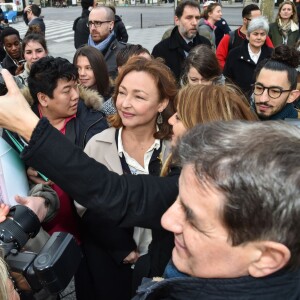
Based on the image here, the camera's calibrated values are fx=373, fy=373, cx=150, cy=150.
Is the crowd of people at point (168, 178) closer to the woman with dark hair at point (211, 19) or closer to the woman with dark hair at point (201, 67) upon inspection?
the woman with dark hair at point (201, 67)

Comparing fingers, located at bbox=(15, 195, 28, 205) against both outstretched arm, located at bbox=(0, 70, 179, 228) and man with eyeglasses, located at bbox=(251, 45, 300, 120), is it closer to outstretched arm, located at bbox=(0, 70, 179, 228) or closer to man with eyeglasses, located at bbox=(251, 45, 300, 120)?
outstretched arm, located at bbox=(0, 70, 179, 228)

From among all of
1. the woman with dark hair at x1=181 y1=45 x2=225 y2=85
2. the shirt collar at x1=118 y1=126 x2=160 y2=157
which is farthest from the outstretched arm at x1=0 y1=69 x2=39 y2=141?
the woman with dark hair at x1=181 y1=45 x2=225 y2=85

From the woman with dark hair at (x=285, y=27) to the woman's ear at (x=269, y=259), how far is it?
522 cm

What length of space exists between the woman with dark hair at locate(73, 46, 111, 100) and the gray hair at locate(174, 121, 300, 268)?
8.88 ft

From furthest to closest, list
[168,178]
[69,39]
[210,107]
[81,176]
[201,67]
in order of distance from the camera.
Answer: [69,39], [201,67], [210,107], [168,178], [81,176]

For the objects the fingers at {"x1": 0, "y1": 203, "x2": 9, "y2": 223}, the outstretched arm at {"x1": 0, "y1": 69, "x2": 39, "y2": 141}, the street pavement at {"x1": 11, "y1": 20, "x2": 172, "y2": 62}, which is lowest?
the street pavement at {"x1": 11, "y1": 20, "x2": 172, "y2": 62}

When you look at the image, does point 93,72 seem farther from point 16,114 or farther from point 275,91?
point 16,114

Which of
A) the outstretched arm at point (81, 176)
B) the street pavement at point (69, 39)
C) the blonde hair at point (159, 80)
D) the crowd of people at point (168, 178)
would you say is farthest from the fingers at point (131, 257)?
the street pavement at point (69, 39)

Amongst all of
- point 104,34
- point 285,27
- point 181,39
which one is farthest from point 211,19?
point 104,34

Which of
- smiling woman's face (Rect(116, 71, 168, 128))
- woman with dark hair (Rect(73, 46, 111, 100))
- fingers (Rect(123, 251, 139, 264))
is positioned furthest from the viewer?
woman with dark hair (Rect(73, 46, 111, 100))

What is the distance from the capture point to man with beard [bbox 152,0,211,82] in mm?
4312

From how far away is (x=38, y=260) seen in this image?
1160 mm

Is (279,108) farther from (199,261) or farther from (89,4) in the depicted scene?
(89,4)

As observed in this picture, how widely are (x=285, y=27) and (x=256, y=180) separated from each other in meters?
5.36
